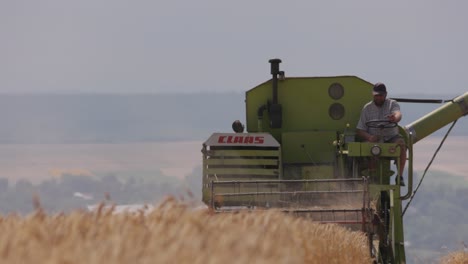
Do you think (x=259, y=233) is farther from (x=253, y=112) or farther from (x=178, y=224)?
(x=253, y=112)

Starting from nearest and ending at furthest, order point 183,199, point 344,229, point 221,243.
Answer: point 221,243 → point 183,199 → point 344,229

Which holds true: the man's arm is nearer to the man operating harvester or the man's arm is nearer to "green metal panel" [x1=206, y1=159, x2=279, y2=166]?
the man operating harvester

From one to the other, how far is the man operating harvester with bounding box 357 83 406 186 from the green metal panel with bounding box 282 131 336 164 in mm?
1091

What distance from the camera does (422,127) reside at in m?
18.7

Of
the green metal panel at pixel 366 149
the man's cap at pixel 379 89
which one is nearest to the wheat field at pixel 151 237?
the green metal panel at pixel 366 149

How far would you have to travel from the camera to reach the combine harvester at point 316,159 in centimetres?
1455

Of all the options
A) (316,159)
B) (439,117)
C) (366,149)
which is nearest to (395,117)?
(366,149)

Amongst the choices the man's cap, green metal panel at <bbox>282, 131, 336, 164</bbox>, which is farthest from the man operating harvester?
green metal panel at <bbox>282, 131, 336, 164</bbox>

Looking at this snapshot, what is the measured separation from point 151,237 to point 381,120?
8.87 metres

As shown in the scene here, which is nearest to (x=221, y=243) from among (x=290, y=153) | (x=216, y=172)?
(x=216, y=172)

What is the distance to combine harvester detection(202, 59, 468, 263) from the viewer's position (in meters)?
14.6

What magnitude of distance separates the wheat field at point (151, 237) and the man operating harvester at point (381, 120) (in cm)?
609

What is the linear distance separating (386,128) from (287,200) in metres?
2.10

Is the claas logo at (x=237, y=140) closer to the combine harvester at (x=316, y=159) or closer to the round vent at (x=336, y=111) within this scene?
the combine harvester at (x=316, y=159)
